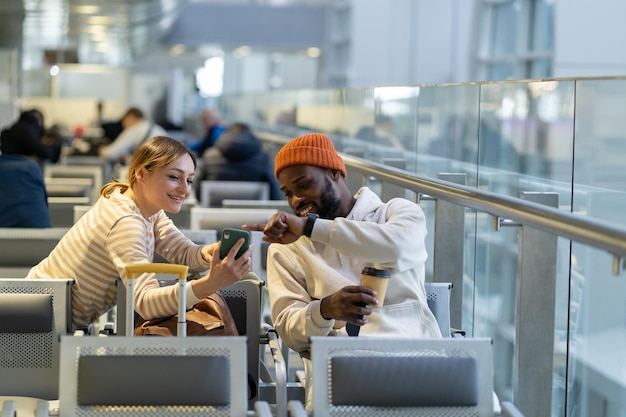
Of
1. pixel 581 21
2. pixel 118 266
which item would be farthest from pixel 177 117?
pixel 118 266

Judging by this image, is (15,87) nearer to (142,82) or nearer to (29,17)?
(29,17)

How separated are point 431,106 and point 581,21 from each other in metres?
7.60

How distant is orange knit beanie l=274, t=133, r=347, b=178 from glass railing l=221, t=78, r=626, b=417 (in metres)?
0.53

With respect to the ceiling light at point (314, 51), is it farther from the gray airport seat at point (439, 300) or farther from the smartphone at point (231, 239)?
the smartphone at point (231, 239)

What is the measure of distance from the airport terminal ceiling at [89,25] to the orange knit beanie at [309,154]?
1507 centimetres

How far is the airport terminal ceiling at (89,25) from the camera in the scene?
63.5 feet

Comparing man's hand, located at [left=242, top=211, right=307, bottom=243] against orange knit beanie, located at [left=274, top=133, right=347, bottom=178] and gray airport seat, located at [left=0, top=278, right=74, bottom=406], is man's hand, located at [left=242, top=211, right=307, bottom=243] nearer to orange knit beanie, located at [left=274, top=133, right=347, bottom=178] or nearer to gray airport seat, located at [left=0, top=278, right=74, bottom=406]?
orange knit beanie, located at [left=274, top=133, right=347, bottom=178]

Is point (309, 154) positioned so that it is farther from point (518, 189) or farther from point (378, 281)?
point (518, 189)

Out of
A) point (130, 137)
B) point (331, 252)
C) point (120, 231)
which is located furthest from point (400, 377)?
point (130, 137)

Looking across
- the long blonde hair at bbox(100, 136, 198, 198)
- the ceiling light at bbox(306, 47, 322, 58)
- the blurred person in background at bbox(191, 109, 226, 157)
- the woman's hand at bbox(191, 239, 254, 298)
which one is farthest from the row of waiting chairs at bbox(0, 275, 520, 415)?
the ceiling light at bbox(306, 47, 322, 58)

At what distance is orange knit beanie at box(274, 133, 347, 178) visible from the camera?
10.8ft

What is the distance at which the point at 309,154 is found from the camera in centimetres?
331

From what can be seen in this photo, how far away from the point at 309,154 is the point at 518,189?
144 centimetres

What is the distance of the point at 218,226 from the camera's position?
5453 millimetres
